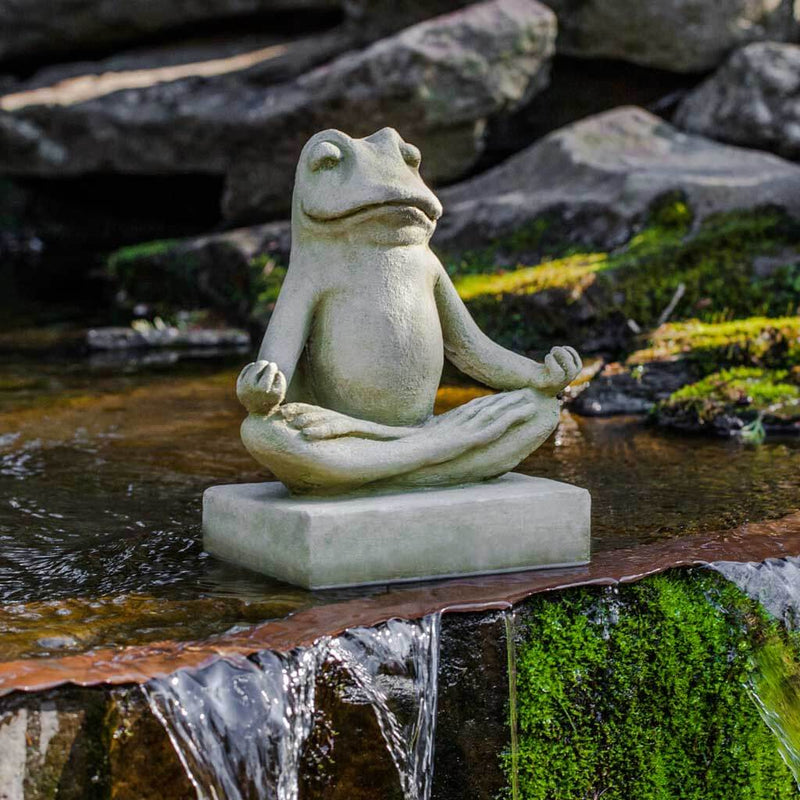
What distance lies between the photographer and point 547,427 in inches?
170

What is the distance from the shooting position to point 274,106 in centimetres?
1507

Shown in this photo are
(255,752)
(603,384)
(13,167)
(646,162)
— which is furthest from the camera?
(13,167)

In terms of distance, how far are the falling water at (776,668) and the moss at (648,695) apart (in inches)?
1.1

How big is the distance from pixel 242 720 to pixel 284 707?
122 mm

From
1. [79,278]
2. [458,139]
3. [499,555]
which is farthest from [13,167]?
[499,555]

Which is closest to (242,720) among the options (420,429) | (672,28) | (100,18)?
(420,429)

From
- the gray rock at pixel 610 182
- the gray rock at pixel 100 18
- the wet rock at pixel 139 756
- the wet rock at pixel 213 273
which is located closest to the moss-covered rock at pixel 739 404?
the gray rock at pixel 610 182

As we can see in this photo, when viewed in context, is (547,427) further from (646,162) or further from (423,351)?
(646,162)

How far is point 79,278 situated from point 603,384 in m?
12.6

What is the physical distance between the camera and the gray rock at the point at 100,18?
1731 centimetres

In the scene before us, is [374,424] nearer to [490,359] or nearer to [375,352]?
[375,352]

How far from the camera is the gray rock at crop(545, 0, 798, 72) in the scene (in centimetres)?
1452

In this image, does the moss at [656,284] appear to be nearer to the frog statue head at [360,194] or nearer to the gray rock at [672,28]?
the frog statue head at [360,194]

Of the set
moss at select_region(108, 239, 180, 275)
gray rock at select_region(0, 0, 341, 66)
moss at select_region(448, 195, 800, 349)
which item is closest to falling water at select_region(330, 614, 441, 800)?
moss at select_region(448, 195, 800, 349)
